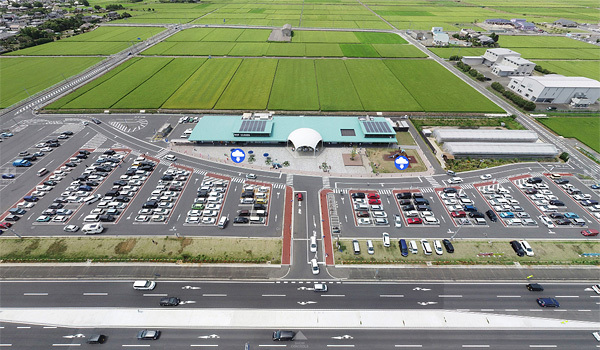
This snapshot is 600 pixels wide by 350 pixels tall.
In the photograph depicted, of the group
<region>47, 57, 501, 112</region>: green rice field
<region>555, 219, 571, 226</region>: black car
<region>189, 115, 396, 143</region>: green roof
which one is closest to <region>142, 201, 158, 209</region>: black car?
<region>189, 115, 396, 143</region>: green roof

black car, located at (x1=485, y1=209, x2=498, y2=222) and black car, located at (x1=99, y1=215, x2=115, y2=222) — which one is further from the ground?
black car, located at (x1=485, y1=209, x2=498, y2=222)

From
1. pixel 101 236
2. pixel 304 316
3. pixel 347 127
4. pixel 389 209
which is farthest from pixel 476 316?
pixel 101 236

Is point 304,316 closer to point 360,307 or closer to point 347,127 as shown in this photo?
point 360,307

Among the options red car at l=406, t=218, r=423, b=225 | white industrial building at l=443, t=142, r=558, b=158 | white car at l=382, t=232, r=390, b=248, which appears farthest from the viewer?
white industrial building at l=443, t=142, r=558, b=158

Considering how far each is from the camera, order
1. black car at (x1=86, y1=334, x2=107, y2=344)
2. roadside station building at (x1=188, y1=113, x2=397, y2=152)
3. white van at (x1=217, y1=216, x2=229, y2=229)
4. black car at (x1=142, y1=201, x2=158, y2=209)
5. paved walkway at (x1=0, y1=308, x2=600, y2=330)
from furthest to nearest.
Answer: roadside station building at (x1=188, y1=113, x2=397, y2=152) → black car at (x1=142, y1=201, x2=158, y2=209) → white van at (x1=217, y1=216, x2=229, y2=229) → paved walkway at (x1=0, y1=308, x2=600, y2=330) → black car at (x1=86, y1=334, x2=107, y2=344)

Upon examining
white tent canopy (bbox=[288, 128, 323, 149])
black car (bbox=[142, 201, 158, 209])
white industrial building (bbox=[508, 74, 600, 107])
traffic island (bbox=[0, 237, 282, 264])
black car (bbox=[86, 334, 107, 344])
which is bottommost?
black car (bbox=[86, 334, 107, 344])

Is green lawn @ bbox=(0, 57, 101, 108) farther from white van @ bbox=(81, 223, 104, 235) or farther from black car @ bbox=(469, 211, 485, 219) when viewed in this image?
black car @ bbox=(469, 211, 485, 219)

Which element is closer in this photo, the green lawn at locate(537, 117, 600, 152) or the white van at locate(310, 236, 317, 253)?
the white van at locate(310, 236, 317, 253)
